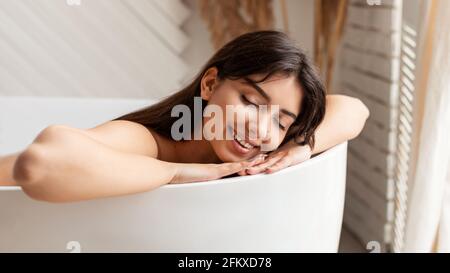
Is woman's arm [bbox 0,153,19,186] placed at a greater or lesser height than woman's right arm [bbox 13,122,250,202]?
lesser

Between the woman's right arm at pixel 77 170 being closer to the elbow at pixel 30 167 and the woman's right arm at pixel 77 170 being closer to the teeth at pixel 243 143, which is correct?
the elbow at pixel 30 167

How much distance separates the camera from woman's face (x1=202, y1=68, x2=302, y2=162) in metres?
1.23

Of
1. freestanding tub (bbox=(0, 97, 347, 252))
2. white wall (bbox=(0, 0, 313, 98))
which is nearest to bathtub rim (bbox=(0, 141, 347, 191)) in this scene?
freestanding tub (bbox=(0, 97, 347, 252))

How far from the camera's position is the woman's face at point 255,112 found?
4.03 ft

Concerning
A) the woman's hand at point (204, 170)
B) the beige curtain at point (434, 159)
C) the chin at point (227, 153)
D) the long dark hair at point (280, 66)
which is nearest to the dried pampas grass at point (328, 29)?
the beige curtain at point (434, 159)

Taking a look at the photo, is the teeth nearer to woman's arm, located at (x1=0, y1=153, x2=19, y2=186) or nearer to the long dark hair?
the long dark hair

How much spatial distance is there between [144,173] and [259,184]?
21 cm

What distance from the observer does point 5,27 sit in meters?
2.45

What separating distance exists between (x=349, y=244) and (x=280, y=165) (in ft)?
4.20

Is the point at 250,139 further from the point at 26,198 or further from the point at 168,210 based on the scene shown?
the point at 26,198

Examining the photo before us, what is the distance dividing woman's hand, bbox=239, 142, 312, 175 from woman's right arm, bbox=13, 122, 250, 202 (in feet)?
0.54

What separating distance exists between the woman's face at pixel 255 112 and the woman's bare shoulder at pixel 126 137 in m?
0.14

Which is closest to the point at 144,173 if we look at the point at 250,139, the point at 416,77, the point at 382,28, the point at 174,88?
the point at 250,139

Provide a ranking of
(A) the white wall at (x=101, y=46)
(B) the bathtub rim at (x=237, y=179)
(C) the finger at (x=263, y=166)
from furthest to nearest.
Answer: (A) the white wall at (x=101, y=46)
(C) the finger at (x=263, y=166)
(B) the bathtub rim at (x=237, y=179)
